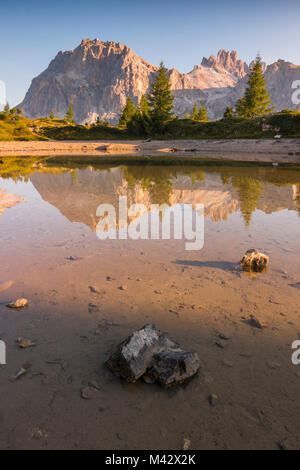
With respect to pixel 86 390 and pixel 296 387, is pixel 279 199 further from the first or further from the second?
pixel 86 390

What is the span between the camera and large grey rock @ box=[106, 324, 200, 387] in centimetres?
313

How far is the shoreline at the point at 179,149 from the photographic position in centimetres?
4141

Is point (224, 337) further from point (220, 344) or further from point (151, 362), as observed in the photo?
point (151, 362)

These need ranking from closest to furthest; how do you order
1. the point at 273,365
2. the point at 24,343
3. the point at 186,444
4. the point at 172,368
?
the point at 186,444
the point at 172,368
the point at 273,365
the point at 24,343

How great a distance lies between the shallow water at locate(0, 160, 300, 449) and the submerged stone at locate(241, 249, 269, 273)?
0.23 meters

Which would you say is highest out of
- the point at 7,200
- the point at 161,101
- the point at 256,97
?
the point at 161,101

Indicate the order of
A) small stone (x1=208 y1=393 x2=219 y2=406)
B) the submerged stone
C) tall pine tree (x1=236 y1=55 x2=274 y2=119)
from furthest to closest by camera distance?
tall pine tree (x1=236 y1=55 x2=274 y2=119), the submerged stone, small stone (x1=208 y1=393 x2=219 y2=406)

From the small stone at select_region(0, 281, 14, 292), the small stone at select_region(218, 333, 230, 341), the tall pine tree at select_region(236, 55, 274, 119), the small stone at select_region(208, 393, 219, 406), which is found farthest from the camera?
the tall pine tree at select_region(236, 55, 274, 119)

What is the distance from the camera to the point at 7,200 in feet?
40.0

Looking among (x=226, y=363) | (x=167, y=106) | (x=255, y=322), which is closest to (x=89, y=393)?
(x=226, y=363)

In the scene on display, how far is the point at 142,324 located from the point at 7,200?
1080 centimetres

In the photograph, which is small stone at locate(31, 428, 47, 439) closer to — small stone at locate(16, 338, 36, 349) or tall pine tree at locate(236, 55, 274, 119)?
small stone at locate(16, 338, 36, 349)

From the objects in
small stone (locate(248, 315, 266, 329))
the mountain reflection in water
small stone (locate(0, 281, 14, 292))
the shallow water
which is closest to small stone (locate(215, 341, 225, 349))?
the shallow water
